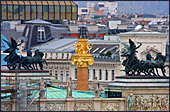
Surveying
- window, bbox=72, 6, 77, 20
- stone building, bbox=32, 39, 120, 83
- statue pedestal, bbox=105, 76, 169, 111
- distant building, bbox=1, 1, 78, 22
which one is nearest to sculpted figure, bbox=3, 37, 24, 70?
statue pedestal, bbox=105, 76, 169, 111

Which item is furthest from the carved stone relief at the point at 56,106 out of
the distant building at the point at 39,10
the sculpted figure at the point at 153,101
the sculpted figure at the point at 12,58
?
the distant building at the point at 39,10

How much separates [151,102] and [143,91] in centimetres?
69

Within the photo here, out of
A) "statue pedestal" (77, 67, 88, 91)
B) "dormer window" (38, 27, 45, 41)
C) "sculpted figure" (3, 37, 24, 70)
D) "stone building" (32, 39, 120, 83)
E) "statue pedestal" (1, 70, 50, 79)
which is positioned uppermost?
"sculpted figure" (3, 37, 24, 70)

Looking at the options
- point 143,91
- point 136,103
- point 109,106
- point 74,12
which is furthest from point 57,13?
point 109,106

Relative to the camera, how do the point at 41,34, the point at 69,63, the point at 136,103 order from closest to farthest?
Answer: 1. the point at 136,103
2. the point at 69,63
3. the point at 41,34

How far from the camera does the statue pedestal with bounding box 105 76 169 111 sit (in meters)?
58.7

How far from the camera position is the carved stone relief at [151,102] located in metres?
59.0

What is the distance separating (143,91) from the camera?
59.1 m

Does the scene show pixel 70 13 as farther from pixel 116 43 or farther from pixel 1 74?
pixel 1 74

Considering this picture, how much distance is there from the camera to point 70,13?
7279 inches

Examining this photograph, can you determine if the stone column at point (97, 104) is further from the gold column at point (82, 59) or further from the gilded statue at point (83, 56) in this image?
the gilded statue at point (83, 56)

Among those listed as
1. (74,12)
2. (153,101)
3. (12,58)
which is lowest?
(74,12)

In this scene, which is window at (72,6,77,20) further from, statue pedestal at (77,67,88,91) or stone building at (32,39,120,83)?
statue pedestal at (77,67,88,91)

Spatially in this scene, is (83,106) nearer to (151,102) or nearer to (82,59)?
(151,102)
